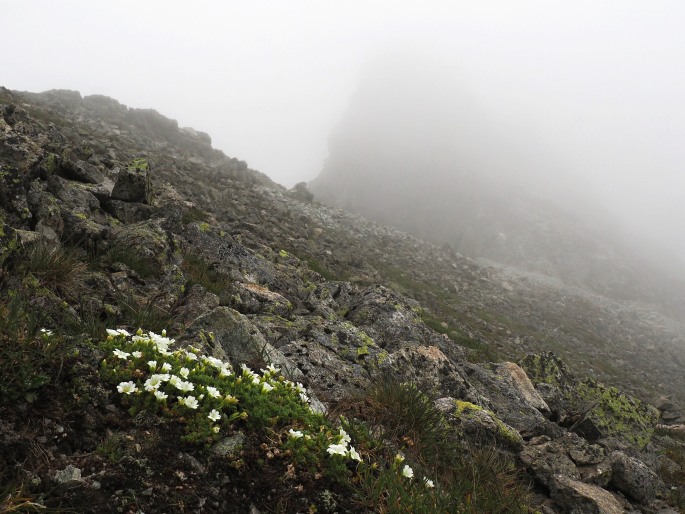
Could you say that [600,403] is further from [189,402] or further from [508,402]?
[189,402]

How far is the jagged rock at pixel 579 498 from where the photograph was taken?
581 cm

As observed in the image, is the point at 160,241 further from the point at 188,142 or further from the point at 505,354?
the point at 188,142

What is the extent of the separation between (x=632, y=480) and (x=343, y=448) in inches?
238

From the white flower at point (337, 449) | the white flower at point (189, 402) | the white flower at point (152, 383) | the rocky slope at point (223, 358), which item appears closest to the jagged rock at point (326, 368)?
the rocky slope at point (223, 358)

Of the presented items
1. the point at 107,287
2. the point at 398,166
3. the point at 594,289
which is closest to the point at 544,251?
the point at 594,289

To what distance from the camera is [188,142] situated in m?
48.2

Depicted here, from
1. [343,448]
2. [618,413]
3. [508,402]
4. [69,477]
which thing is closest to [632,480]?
[508,402]

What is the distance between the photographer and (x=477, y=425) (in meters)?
6.58

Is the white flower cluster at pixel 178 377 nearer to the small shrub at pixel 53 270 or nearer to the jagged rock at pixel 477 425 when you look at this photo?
the small shrub at pixel 53 270

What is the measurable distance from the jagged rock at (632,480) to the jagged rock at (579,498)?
109 cm

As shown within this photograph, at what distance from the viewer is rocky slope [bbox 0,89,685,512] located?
10.8 feet

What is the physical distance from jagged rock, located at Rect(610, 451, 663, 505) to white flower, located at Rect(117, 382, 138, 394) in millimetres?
7625

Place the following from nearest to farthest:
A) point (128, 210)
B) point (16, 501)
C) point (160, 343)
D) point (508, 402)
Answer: point (16, 501) < point (160, 343) < point (508, 402) < point (128, 210)

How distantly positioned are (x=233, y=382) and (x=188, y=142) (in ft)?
161
